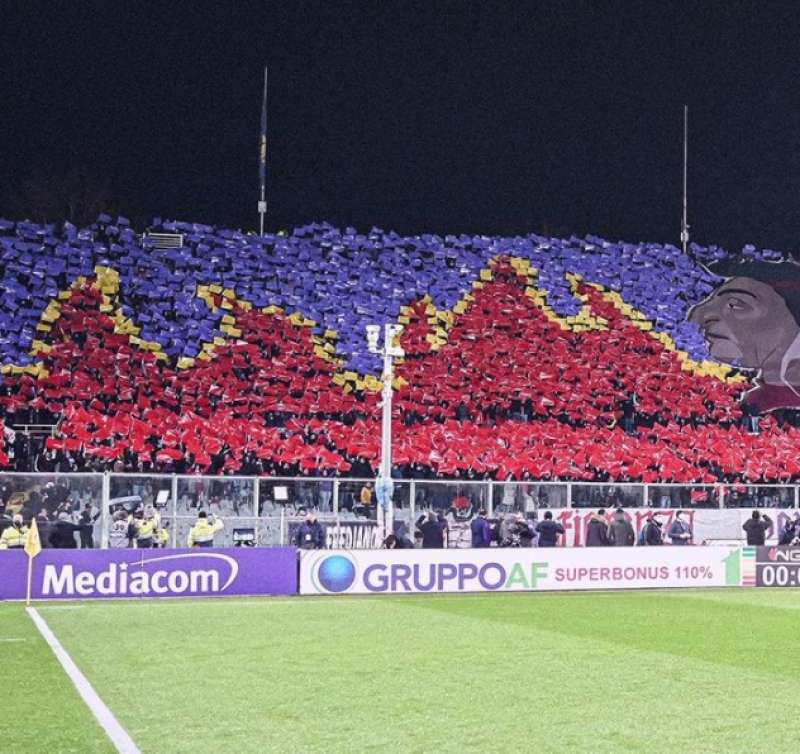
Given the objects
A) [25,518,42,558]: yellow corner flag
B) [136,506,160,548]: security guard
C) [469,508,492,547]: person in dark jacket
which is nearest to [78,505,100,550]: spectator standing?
[136,506,160,548]: security guard

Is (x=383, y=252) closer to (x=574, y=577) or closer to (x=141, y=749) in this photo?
(x=574, y=577)

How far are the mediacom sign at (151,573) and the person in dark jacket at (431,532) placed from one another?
16.0 feet

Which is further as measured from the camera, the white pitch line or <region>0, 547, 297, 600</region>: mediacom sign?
<region>0, 547, 297, 600</region>: mediacom sign

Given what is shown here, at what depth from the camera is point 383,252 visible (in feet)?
165

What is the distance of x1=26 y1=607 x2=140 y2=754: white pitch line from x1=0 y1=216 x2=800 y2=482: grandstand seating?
2169 cm

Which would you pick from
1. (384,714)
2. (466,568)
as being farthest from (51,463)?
(384,714)

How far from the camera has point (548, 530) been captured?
107 feet

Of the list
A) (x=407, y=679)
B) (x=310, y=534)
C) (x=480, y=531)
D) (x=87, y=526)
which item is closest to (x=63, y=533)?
(x=87, y=526)

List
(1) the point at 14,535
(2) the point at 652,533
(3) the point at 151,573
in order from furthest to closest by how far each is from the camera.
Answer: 1. (2) the point at 652,533
2. (1) the point at 14,535
3. (3) the point at 151,573

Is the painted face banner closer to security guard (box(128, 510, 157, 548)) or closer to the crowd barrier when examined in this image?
the crowd barrier

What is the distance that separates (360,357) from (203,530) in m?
17.0

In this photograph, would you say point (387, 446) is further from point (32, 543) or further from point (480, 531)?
point (32, 543)

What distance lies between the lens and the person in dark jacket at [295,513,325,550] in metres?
30.9

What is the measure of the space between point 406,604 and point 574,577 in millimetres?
6210
